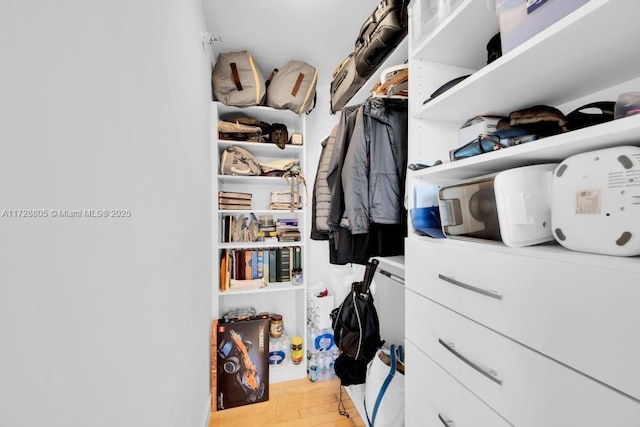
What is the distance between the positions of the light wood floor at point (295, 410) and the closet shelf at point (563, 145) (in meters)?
1.68

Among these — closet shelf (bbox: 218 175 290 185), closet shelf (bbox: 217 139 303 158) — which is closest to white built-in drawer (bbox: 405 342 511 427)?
closet shelf (bbox: 218 175 290 185)

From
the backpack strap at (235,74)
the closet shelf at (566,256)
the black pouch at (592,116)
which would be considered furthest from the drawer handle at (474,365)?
the backpack strap at (235,74)

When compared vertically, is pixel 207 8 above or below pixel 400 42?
above

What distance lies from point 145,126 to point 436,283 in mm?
1010

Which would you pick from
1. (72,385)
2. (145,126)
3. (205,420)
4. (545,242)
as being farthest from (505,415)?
(205,420)

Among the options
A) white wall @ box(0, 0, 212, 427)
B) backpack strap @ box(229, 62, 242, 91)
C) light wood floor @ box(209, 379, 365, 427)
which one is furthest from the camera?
backpack strap @ box(229, 62, 242, 91)

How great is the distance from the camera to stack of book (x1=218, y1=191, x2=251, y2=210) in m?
1.94

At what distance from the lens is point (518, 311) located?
0.54 meters

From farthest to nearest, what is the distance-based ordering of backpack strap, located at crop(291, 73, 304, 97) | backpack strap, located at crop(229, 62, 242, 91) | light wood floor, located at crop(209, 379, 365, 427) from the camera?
1. backpack strap, located at crop(291, 73, 304, 97)
2. backpack strap, located at crop(229, 62, 242, 91)
3. light wood floor, located at crop(209, 379, 365, 427)

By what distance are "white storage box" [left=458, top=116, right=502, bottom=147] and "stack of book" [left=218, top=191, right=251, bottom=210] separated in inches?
63.6

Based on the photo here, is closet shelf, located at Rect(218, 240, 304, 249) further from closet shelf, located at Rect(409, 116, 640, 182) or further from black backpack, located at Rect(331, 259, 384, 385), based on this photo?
closet shelf, located at Rect(409, 116, 640, 182)

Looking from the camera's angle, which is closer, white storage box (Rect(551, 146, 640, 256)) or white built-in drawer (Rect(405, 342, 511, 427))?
white storage box (Rect(551, 146, 640, 256))

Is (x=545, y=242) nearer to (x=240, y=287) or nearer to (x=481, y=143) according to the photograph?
(x=481, y=143)

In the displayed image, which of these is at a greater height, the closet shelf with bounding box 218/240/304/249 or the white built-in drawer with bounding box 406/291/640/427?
the closet shelf with bounding box 218/240/304/249
